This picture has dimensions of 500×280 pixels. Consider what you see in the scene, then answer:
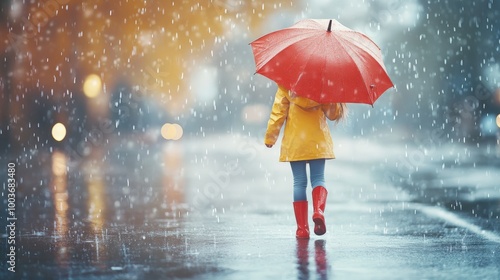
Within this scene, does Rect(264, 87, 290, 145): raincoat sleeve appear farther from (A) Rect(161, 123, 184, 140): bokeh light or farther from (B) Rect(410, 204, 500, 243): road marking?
(A) Rect(161, 123, 184, 140): bokeh light

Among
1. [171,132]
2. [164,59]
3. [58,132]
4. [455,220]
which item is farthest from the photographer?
[171,132]

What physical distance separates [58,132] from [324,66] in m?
25.6

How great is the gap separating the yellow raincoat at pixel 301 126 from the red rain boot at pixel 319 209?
28 cm

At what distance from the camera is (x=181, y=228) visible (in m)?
8.10

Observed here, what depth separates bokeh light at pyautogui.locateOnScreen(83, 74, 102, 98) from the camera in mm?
38469

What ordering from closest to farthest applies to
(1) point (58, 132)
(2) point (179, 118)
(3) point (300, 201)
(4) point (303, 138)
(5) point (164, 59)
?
1. (4) point (303, 138)
2. (3) point (300, 201)
3. (1) point (58, 132)
4. (5) point (164, 59)
5. (2) point (179, 118)

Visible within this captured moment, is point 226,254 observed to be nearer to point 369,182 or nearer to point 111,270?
point 111,270

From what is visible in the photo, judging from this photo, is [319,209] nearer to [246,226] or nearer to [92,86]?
[246,226]

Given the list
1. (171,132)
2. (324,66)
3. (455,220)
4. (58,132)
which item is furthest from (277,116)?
(171,132)

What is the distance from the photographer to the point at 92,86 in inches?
1548

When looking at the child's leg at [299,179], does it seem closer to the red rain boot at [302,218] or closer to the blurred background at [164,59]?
the red rain boot at [302,218]

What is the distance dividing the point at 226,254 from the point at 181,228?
1812 mm

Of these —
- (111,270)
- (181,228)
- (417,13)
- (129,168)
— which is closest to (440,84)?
(417,13)

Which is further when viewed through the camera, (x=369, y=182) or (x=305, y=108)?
(x=369, y=182)
